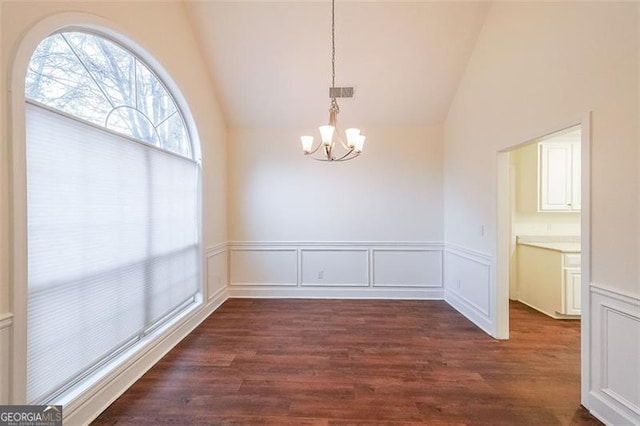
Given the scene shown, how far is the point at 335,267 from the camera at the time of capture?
4.68 m

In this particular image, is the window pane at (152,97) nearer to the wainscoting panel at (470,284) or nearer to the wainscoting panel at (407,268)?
the wainscoting panel at (407,268)

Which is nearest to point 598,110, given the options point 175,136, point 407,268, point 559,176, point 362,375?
point 362,375

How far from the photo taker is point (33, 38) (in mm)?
1586

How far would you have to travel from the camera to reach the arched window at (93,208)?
5.49 feet

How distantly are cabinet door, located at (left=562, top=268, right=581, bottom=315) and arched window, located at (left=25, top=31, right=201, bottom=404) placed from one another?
15.3ft

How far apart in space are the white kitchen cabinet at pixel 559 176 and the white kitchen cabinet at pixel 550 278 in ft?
2.01

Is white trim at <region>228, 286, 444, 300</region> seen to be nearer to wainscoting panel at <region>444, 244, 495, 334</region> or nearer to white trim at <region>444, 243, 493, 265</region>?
wainscoting panel at <region>444, 244, 495, 334</region>

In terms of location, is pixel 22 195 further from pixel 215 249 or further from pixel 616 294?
pixel 616 294

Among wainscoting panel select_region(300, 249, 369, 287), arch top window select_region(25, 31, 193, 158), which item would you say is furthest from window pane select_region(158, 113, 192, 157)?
wainscoting panel select_region(300, 249, 369, 287)

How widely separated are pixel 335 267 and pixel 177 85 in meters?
3.27

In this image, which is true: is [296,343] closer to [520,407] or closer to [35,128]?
[520,407]

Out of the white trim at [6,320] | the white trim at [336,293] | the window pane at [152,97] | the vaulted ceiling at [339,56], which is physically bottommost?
the white trim at [336,293]

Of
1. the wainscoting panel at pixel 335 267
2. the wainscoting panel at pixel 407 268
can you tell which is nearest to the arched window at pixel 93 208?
the wainscoting panel at pixel 335 267

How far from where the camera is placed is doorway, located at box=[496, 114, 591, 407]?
2016mm
